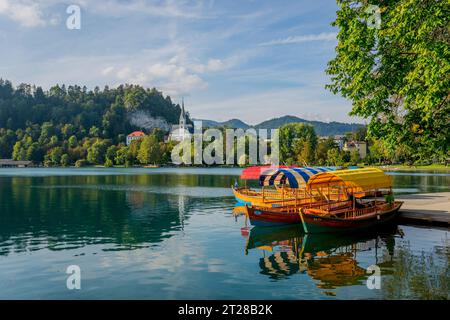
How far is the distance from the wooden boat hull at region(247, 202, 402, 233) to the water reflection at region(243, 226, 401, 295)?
1.73 feet

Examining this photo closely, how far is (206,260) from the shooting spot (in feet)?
71.3

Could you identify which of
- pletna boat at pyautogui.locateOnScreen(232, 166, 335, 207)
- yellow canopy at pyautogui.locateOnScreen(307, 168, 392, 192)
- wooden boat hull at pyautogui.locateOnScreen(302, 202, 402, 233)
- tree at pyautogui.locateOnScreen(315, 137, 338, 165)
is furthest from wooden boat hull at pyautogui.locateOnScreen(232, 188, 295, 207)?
tree at pyautogui.locateOnScreen(315, 137, 338, 165)

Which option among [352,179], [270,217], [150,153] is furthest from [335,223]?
[150,153]

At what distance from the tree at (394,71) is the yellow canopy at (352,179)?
5011mm

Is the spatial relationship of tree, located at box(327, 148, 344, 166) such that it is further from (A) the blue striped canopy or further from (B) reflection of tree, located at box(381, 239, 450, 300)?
(B) reflection of tree, located at box(381, 239, 450, 300)

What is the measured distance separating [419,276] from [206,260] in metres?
10.3

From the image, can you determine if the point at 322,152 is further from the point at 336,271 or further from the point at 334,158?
the point at 336,271

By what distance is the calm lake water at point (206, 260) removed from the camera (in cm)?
1662

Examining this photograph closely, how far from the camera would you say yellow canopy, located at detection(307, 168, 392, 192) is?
29.9 metres
